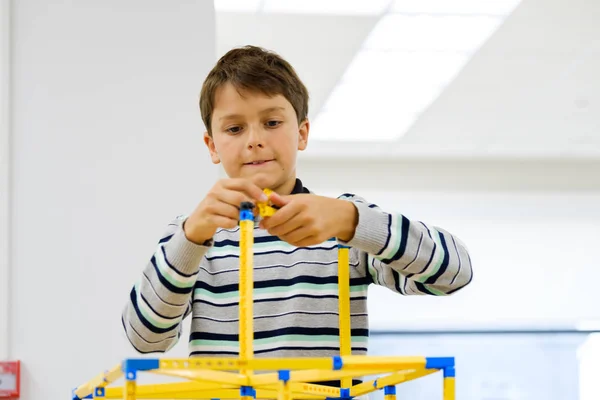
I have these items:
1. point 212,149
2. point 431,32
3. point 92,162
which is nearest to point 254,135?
point 212,149

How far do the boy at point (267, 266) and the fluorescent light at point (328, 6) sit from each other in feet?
7.63

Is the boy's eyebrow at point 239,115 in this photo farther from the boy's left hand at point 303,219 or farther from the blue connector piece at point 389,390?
the blue connector piece at point 389,390

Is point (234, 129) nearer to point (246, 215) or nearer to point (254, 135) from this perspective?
point (254, 135)

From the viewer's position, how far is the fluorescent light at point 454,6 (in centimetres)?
328

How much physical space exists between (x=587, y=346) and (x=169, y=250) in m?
4.95

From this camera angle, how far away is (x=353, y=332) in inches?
38.2

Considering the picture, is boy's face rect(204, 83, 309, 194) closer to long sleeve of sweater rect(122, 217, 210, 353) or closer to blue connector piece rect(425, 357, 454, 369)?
long sleeve of sweater rect(122, 217, 210, 353)

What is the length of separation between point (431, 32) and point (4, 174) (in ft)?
7.20

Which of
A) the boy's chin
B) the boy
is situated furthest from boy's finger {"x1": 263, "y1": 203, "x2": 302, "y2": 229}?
the boy's chin

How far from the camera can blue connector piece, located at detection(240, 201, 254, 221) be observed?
0.65 meters

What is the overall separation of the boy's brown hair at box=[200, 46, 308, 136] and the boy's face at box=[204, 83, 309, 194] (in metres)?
0.01

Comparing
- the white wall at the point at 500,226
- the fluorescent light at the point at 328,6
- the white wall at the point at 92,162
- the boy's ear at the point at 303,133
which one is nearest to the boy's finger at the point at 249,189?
the boy's ear at the point at 303,133

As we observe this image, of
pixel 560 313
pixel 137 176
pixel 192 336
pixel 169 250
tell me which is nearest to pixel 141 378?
pixel 137 176

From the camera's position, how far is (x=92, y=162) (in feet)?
6.34
